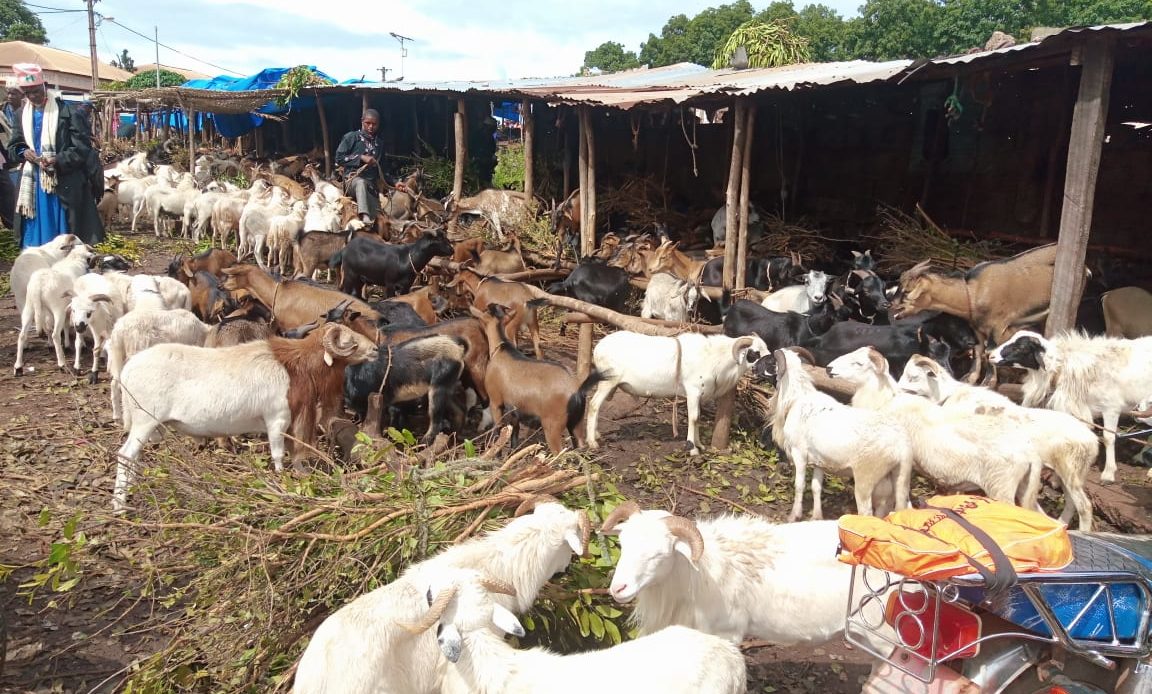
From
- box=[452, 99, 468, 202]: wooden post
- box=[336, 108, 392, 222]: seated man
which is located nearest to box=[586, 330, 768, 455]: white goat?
box=[336, 108, 392, 222]: seated man

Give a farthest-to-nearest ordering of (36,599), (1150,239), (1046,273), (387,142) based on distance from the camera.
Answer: (387,142) < (1150,239) < (1046,273) < (36,599)

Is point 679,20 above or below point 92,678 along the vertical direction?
above

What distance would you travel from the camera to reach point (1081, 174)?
6867mm

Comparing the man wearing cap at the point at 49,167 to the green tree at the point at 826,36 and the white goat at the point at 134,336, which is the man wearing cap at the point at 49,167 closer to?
the white goat at the point at 134,336

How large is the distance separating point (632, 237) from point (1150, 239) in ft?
22.4

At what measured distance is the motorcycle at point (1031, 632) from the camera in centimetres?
289

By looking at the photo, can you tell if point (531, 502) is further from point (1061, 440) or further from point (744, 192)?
point (744, 192)

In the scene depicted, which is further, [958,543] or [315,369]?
[315,369]

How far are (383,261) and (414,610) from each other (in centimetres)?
802

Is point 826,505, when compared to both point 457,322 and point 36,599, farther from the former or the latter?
point 36,599

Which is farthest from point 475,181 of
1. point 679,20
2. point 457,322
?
point 679,20

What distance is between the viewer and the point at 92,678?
3.91 metres

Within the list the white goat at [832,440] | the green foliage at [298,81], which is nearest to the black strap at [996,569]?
the white goat at [832,440]

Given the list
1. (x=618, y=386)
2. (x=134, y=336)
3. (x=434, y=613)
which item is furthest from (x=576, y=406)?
(x=134, y=336)
